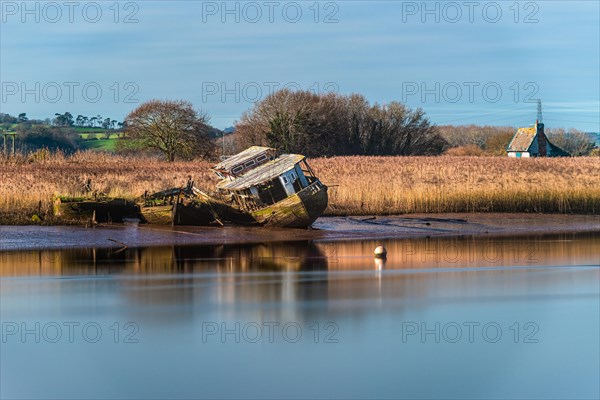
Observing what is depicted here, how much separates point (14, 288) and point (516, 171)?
110ft

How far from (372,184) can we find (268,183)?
906 centimetres

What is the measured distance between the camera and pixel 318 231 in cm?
3195

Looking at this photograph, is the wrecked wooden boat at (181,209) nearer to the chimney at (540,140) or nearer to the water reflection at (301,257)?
the water reflection at (301,257)

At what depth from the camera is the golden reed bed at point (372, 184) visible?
35844 mm

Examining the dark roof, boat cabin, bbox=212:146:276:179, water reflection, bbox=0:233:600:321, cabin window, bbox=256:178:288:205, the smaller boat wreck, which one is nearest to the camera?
water reflection, bbox=0:233:600:321

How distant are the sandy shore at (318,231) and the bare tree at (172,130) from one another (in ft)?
83.1

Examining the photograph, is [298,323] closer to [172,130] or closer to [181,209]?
[181,209]

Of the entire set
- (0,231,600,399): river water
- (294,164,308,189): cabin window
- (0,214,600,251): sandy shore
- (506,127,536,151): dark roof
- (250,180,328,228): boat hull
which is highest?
(506,127,536,151): dark roof

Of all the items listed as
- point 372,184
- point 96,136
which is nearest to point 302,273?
point 372,184

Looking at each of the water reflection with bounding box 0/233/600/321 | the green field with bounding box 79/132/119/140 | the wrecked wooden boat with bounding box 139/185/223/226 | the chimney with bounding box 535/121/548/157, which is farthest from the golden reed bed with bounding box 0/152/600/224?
the green field with bounding box 79/132/119/140

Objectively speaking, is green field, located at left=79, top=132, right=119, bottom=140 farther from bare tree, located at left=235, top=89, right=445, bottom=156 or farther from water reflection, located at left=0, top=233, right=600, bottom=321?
water reflection, located at left=0, top=233, right=600, bottom=321

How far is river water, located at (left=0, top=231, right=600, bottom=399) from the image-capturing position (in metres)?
15.1

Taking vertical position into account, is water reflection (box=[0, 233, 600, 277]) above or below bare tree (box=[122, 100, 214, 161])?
below

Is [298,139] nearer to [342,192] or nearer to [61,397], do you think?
[342,192]
